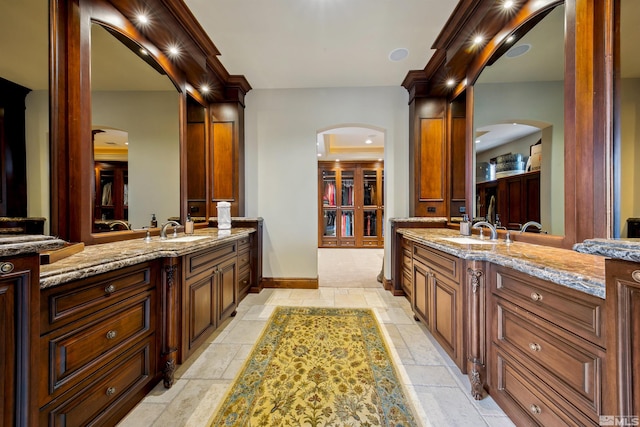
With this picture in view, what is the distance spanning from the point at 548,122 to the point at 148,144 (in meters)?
3.05

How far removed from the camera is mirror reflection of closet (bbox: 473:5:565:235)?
4.86 ft

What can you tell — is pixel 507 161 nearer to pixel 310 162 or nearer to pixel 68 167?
pixel 310 162

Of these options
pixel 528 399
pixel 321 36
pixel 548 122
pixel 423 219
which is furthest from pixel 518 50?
pixel 528 399

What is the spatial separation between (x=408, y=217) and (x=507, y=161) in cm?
142

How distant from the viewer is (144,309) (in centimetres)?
141

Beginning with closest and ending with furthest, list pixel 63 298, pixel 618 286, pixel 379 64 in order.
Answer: pixel 618 286 → pixel 63 298 → pixel 379 64

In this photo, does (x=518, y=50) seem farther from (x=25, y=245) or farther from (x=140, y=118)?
(x=140, y=118)

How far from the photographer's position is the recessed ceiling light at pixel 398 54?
8.48 ft

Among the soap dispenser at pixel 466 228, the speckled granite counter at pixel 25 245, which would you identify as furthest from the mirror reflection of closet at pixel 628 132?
the speckled granite counter at pixel 25 245

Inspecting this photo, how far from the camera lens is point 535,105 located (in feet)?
5.44

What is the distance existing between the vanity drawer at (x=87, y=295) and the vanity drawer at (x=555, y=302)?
201 centimetres

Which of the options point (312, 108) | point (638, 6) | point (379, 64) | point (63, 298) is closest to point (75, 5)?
point (63, 298)

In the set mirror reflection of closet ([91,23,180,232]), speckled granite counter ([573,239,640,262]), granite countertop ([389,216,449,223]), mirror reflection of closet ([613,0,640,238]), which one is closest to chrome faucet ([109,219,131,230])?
mirror reflection of closet ([91,23,180,232])

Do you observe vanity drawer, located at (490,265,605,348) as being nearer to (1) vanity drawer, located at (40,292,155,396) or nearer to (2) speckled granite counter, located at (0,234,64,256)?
(2) speckled granite counter, located at (0,234,64,256)
